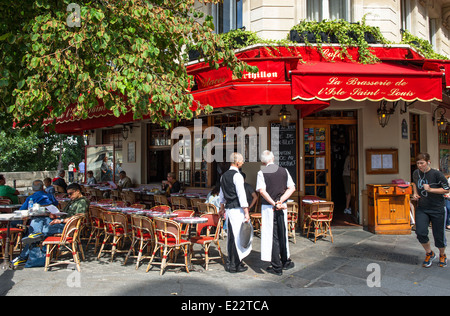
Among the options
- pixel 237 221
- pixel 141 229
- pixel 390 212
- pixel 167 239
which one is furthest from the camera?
pixel 390 212

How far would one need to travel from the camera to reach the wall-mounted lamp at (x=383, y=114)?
27.9 ft

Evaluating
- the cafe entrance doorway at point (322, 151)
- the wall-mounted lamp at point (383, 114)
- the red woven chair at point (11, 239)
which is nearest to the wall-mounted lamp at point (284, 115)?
the cafe entrance doorway at point (322, 151)

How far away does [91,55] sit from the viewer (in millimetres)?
5090

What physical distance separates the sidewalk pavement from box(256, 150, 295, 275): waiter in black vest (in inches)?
12.3

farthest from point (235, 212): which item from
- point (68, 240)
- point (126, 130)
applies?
point (126, 130)

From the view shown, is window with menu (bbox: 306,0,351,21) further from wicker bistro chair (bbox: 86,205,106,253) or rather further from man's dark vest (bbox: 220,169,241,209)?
wicker bistro chair (bbox: 86,205,106,253)

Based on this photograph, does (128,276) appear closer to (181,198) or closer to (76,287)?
(76,287)

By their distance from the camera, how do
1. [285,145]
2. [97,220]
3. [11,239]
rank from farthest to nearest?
[285,145] < [97,220] < [11,239]

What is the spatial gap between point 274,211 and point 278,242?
476 millimetres

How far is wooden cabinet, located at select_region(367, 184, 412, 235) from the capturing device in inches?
314

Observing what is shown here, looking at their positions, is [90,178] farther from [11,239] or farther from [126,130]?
[11,239]
